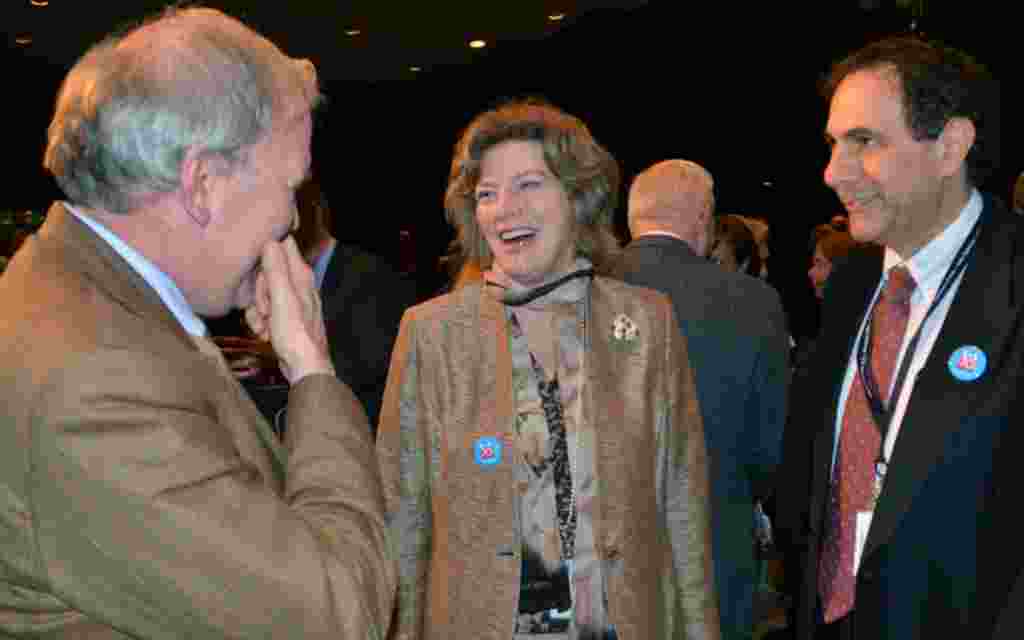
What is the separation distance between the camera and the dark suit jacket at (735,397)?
419 cm

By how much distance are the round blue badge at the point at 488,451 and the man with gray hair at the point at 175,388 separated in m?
1.17

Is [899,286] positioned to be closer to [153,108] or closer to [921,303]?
Answer: [921,303]

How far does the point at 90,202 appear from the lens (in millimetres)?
1460

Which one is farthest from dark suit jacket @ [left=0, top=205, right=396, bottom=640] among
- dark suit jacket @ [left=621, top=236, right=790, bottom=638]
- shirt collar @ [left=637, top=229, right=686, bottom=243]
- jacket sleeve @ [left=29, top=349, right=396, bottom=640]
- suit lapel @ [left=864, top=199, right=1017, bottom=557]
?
shirt collar @ [left=637, top=229, right=686, bottom=243]

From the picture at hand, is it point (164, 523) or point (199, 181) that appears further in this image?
point (199, 181)

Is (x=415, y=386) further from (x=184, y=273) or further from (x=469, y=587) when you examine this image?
(x=184, y=273)

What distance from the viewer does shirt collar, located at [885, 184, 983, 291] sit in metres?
2.47

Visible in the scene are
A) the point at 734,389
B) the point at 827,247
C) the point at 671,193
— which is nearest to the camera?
the point at 734,389

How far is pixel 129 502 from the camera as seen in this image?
1.26 metres

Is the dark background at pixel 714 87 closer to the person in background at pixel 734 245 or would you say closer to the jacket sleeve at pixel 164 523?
the person in background at pixel 734 245

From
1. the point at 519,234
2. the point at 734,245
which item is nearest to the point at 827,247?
the point at 734,245

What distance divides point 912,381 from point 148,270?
1.58 m

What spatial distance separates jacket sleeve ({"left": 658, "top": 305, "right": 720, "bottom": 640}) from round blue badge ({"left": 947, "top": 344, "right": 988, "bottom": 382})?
78cm

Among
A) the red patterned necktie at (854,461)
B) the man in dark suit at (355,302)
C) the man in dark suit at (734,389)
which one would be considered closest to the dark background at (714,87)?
the man in dark suit at (734,389)
